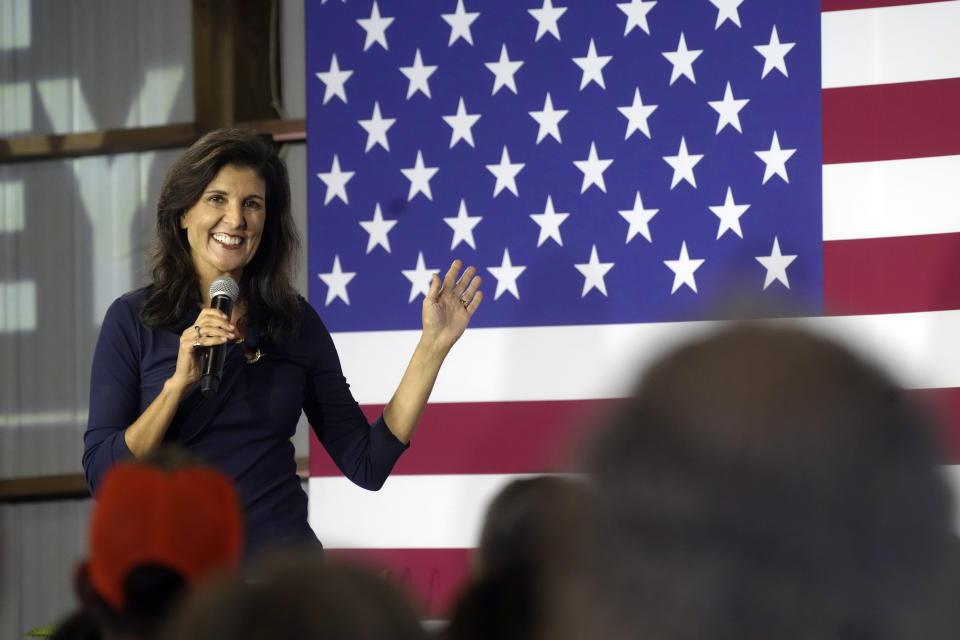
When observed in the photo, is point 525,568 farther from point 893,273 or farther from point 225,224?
point 893,273

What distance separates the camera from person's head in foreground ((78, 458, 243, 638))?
59 centimetres

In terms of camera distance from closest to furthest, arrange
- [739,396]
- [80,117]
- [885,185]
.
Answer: [739,396] → [885,185] → [80,117]

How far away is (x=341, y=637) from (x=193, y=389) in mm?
1684

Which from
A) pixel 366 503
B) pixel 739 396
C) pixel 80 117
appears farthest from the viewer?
pixel 80 117

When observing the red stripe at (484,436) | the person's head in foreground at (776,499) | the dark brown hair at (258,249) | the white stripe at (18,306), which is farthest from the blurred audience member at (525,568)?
the white stripe at (18,306)

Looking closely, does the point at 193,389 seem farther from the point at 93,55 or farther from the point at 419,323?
the point at 93,55

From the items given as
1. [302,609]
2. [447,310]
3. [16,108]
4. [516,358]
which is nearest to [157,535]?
[302,609]

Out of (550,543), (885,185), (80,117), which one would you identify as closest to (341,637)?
(550,543)

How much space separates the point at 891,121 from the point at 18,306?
345 cm

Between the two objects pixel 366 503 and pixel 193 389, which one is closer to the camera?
pixel 193 389

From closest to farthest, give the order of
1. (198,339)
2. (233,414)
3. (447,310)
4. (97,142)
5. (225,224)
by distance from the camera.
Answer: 1. (198,339)
2. (233,414)
3. (225,224)
4. (447,310)
5. (97,142)

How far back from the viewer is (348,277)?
3527 millimetres

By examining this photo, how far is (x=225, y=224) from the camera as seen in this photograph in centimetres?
217

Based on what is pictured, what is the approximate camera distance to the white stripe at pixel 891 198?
3098 millimetres
